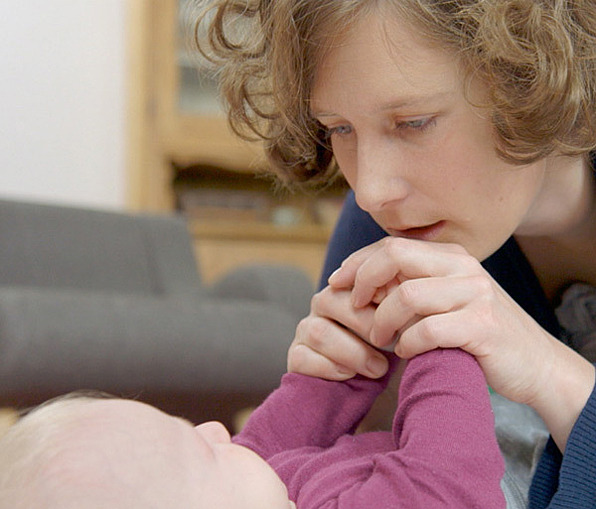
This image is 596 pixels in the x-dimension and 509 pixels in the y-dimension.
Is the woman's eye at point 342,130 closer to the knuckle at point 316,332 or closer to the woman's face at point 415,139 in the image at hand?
the woman's face at point 415,139

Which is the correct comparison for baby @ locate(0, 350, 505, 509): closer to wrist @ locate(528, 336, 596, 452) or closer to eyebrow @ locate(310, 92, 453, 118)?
wrist @ locate(528, 336, 596, 452)

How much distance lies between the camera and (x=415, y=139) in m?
0.82

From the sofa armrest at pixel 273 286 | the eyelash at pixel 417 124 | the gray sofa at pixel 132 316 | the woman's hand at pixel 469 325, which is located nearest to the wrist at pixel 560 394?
the woman's hand at pixel 469 325

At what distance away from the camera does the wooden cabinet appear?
352 centimetres

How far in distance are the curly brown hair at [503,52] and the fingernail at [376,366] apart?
252 mm

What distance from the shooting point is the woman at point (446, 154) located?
2.46 ft

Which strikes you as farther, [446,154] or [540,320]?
[540,320]

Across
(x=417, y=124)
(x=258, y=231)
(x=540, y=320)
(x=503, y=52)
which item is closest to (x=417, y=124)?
(x=417, y=124)

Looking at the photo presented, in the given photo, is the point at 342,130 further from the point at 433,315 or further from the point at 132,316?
the point at 132,316

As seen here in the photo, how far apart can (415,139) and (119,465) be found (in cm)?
43

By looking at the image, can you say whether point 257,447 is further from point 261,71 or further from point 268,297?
point 268,297

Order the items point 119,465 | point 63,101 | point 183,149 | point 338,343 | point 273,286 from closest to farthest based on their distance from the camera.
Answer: point 119,465, point 338,343, point 273,286, point 183,149, point 63,101

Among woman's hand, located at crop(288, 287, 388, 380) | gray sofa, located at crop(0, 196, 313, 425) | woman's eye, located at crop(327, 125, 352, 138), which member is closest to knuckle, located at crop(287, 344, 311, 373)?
woman's hand, located at crop(288, 287, 388, 380)

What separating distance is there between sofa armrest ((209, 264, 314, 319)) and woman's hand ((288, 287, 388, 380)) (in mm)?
1407
